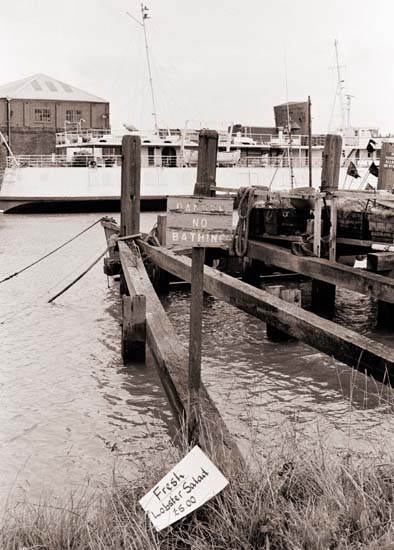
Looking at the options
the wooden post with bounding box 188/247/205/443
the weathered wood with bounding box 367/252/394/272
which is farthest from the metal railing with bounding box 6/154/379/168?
the wooden post with bounding box 188/247/205/443

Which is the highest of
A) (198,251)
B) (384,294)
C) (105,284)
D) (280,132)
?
(280,132)

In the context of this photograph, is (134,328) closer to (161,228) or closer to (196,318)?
(196,318)

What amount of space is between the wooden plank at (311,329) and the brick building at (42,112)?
181ft

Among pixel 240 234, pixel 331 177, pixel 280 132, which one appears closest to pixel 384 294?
pixel 240 234

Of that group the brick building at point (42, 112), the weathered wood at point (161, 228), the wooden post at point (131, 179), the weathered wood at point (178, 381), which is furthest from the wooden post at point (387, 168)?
→ the brick building at point (42, 112)

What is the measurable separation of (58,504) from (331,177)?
961cm

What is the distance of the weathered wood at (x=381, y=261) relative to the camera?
361 inches

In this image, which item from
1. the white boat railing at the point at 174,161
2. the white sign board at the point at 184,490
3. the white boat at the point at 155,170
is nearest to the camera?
the white sign board at the point at 184,490

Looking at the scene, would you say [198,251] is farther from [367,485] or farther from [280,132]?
[280,132]

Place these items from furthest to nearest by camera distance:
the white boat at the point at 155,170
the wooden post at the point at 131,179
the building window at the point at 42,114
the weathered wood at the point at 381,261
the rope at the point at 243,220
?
the building window at the point at 42,114
the white boat at the point at 155,170
the wooden post at the point at 131,179
the rope at the point at 243,220
the weathered wood at the point at 381,261

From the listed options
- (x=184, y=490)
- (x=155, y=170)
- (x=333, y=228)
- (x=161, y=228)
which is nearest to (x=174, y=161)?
(x=155, y=170)

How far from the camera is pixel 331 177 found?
13.1 meters

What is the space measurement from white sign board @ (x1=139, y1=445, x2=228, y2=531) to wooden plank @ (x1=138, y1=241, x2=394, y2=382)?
6.29 ft

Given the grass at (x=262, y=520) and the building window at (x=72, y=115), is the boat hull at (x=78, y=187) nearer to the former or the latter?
the building window at (x=72, y=115)
